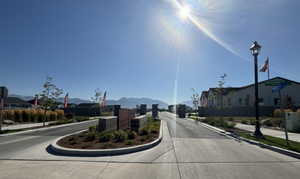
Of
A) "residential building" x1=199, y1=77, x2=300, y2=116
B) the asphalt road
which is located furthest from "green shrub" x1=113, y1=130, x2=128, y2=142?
"residential building" x1=199, y1=77, x2=300, y2=116

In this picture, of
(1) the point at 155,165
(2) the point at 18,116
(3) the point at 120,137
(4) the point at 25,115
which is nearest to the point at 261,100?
(3) the point at 120,137

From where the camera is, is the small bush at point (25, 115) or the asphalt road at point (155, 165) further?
the small bush at point (25, 115)

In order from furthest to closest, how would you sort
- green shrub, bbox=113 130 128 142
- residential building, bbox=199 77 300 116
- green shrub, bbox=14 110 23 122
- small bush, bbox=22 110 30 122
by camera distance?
residential building, bbox=199 77 300 116 < small bush, bbox=22 110 30 122 < green shrub, bbox=14 110 23 122 < green shrub, bbox=113 130 128 142

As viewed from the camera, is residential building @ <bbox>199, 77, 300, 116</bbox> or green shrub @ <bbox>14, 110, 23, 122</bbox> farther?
residential building @ <bbox>199, 77, 300, 116</bbox>

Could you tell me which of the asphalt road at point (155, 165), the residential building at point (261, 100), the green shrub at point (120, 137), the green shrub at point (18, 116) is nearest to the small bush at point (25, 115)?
the green shrub at point (18, 116)

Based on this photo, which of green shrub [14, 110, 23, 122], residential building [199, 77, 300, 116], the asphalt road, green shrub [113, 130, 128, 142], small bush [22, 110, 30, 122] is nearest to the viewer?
the asphalt road

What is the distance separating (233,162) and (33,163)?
22.6 ft

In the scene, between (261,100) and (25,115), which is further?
(261,100)

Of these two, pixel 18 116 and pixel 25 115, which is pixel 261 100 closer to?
pixel 25 115

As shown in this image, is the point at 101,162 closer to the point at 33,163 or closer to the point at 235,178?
the point at 33,163

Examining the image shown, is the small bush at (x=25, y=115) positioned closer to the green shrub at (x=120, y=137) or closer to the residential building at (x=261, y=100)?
the green shrub at (x=120, y=137)

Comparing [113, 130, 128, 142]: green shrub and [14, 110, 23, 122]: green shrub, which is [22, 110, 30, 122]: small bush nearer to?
[14, 110, 23, 122]: green shrub

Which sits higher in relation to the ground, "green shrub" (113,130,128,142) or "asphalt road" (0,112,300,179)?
"green shrub" (113,130,128,142)

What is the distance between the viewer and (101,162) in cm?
614
